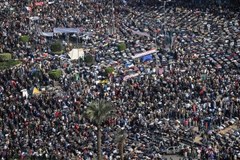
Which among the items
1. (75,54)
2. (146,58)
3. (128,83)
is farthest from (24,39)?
(128,83)

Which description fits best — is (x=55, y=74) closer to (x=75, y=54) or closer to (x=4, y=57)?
(x=75, y=54)

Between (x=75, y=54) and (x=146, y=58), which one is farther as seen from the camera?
(x=146, y=58)

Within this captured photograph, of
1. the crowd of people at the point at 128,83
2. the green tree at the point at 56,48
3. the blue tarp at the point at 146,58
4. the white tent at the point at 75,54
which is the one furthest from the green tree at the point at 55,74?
the blue tarp at the point at 146,58

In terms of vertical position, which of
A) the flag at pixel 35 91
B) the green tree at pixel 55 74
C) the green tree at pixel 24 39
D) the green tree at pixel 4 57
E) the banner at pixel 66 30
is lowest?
the flag at pixel 35 91

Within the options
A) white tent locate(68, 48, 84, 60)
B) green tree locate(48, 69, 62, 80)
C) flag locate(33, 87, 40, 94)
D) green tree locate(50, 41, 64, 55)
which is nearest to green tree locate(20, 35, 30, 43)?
green tree locate(50, 41, 64, 55)

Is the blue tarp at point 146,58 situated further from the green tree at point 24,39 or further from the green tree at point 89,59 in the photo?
the green tree at point 24,39

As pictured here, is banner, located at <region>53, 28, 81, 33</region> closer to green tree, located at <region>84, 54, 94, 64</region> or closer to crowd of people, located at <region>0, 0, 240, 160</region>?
crowd of people, located at <region>0, 0, 240, 160</region>

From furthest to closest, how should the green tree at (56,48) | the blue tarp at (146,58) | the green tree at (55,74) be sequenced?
the green tree at (56,48) < the blue tarp at (146,58) < the green tree at (55,74)

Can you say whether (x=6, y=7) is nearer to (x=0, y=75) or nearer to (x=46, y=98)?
(x=0, y=75)

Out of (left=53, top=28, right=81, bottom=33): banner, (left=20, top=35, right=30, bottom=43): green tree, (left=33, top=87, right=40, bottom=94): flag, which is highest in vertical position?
(left=53, top=28, right=81, bottom=33): banner
